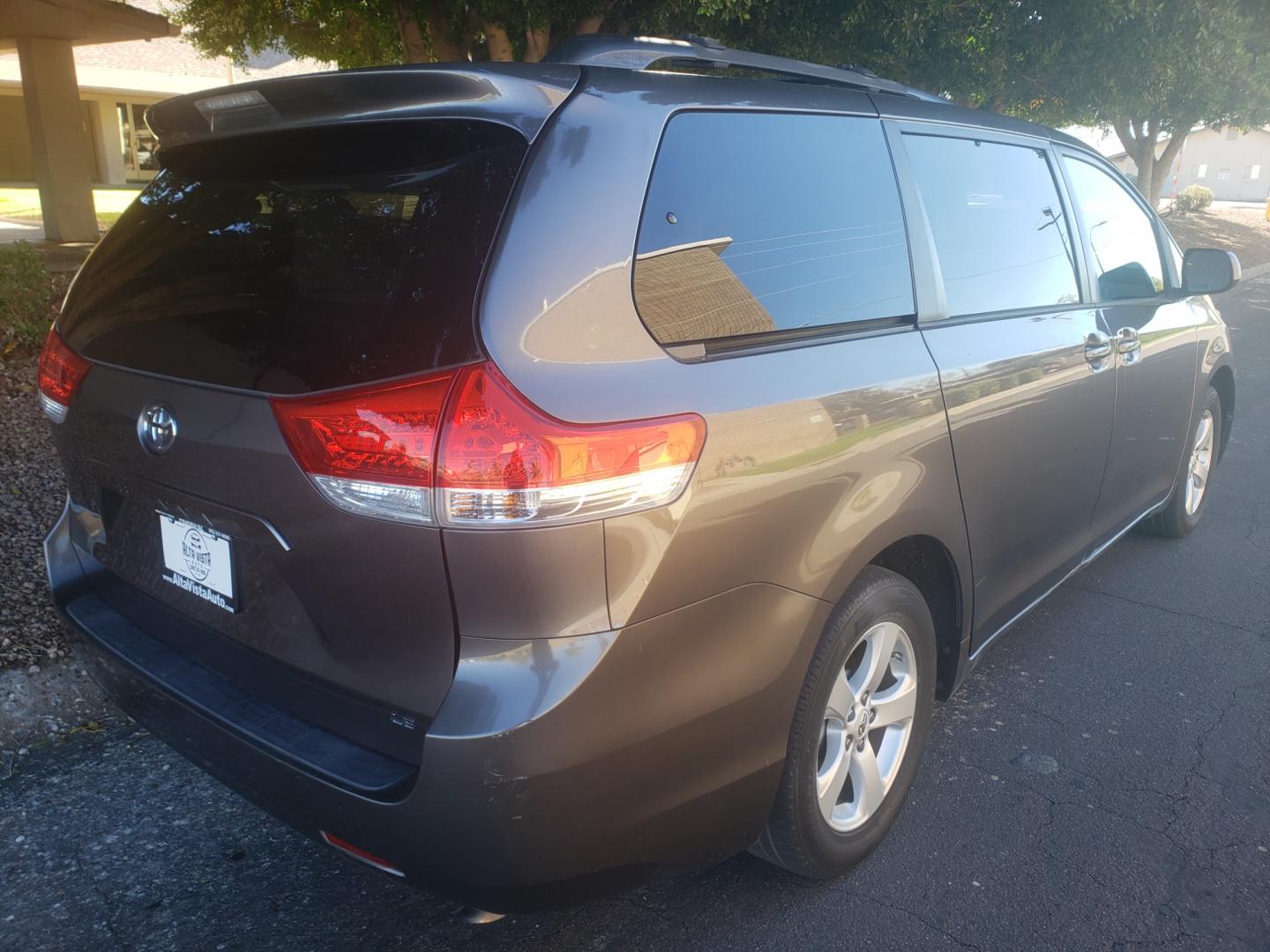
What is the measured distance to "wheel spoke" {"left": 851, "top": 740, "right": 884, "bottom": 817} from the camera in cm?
257

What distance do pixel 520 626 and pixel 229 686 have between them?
2.58 ft

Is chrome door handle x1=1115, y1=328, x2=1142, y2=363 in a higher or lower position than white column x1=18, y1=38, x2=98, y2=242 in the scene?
lower

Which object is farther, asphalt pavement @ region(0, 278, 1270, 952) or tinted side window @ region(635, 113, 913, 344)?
asphalt pavement @ region(0, 278, 1270, 952)

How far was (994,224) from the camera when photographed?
10.3ft

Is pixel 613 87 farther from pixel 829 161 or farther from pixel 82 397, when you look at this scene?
pixel 82 397

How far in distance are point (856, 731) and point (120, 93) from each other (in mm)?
34176

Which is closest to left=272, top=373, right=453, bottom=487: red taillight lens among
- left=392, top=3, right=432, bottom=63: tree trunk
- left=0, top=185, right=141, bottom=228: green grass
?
left=392, top=3, right=432, bottom=63: tree trunk

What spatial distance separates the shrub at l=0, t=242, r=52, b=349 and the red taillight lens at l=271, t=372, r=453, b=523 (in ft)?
17.8

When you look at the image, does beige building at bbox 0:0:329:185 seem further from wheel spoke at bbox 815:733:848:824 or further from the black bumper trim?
wheel spoke at bbox 815:733:848:824

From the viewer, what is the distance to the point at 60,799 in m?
2.89

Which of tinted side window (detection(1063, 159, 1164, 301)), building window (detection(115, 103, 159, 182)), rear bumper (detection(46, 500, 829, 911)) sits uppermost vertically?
building window (detection(115, 103, 159, 182))

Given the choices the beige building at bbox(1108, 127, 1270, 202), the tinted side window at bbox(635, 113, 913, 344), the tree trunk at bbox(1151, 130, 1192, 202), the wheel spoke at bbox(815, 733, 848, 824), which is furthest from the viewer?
the beige building at bbox(1108, 127, 1270, 202)

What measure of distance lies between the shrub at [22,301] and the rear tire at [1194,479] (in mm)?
6395

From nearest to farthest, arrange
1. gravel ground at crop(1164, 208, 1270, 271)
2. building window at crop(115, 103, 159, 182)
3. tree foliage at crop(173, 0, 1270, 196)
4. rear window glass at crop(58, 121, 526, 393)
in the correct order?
rear window glass at crop(58, 121, 526, 393)
tree foliage at crop(173, 0, 1270, 196)
gravel ground at crop(1164, 208, 1270, 271)
building window at crop(115, 103, 159, 182)
